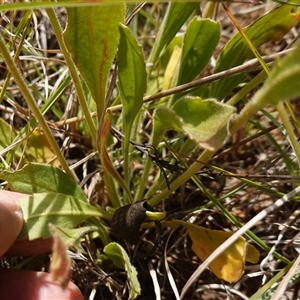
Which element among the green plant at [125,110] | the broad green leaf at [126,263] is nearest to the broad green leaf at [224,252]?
the green plant at [125,110]

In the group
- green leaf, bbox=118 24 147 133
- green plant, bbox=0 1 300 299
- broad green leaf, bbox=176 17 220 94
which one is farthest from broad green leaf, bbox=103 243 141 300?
broad green leaf, bbox=176 17 220 94

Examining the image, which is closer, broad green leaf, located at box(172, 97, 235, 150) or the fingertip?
broad green leaf, located at box(172, 97, 235, 150)

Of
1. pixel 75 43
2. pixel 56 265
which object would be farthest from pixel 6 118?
pixel 56 265

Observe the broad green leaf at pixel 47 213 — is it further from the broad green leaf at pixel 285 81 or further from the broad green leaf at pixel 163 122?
the broad green leaf at pixel 285 81

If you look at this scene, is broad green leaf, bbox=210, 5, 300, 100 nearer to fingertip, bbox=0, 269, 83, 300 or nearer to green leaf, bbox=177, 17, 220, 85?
green leaf, bbox=177, 17, 220, 85

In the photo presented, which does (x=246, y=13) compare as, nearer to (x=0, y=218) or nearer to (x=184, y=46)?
(x=184, y=46)

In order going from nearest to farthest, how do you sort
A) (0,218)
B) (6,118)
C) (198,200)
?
(0,218) → (198,200) → (6,118)

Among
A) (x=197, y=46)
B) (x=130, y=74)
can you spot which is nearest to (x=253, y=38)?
(x=197, y=46)
